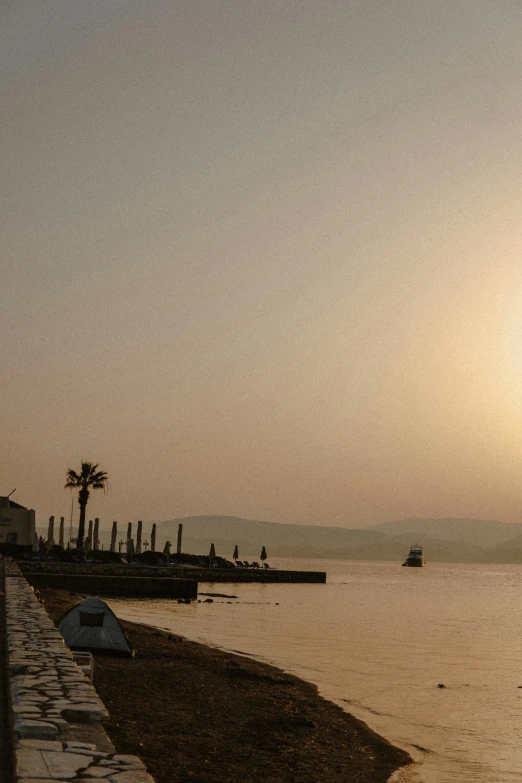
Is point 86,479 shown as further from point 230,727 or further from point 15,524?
point 230,727

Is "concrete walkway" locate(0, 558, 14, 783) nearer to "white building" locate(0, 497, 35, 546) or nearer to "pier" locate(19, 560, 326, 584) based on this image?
"pier" locate(19, 560, 326, 584)

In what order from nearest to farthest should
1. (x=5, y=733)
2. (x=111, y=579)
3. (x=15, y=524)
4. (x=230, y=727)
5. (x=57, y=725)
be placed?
(x=57, y=725) → (x=5, y=733) → (x=230, y=727) → (x=111, y=579) → (x=15, y=524)

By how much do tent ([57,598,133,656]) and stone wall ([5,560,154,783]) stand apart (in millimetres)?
5445

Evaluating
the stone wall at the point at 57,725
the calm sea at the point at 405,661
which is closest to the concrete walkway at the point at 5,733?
the stone wall at the point at 57,725

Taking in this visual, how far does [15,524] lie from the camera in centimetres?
5369

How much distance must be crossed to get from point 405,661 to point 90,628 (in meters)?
13.5

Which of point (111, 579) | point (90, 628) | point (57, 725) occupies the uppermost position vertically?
point (57, 725)

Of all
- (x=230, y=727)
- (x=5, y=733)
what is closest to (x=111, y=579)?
(x=230, y=727)

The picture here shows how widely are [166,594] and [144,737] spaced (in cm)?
3817

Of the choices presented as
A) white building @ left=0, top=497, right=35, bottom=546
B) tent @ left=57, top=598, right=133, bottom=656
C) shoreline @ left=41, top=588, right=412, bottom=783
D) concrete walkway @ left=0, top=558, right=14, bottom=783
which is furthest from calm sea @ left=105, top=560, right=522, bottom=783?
white building @ left=0, top=497, right=35, bottom=546

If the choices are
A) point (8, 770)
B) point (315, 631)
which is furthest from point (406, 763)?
point (315, 631)

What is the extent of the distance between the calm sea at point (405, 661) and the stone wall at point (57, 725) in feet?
17.9

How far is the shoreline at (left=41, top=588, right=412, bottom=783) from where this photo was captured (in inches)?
391

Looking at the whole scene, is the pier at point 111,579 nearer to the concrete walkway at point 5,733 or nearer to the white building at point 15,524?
the white building at point 15,524
